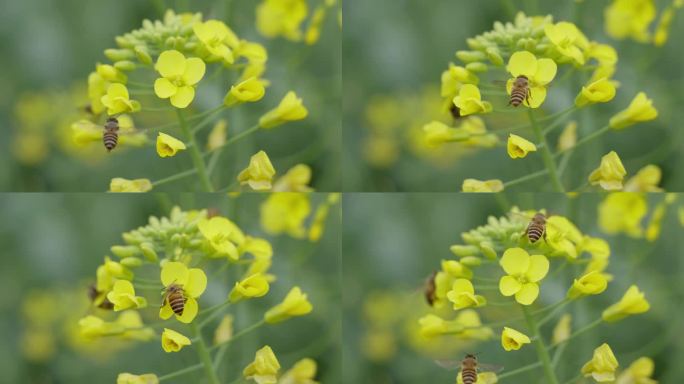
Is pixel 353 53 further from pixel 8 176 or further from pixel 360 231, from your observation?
pixel 8 176

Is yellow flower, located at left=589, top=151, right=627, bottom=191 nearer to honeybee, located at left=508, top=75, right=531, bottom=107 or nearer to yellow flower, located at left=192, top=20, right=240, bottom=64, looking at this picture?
honeybee, located at left=508, top=75, right=531, bottom=107

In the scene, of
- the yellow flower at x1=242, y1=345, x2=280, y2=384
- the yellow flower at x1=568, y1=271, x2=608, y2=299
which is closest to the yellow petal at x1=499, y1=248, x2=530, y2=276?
the yellow flower at x1=568, y1=271, x2=608, y2=299

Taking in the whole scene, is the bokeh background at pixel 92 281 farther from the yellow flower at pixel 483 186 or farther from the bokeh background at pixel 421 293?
the yellow flower at pixel 483 186

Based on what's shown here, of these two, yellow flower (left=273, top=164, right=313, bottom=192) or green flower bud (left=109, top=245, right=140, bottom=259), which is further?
yellow flower (left=273, top=164, right=313, bottom=192)

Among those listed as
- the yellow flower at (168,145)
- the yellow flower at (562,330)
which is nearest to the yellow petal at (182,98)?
the yellow flower at (168,145)

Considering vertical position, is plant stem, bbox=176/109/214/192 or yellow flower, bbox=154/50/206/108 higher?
yellow flower, bbox=154/50/206/108
